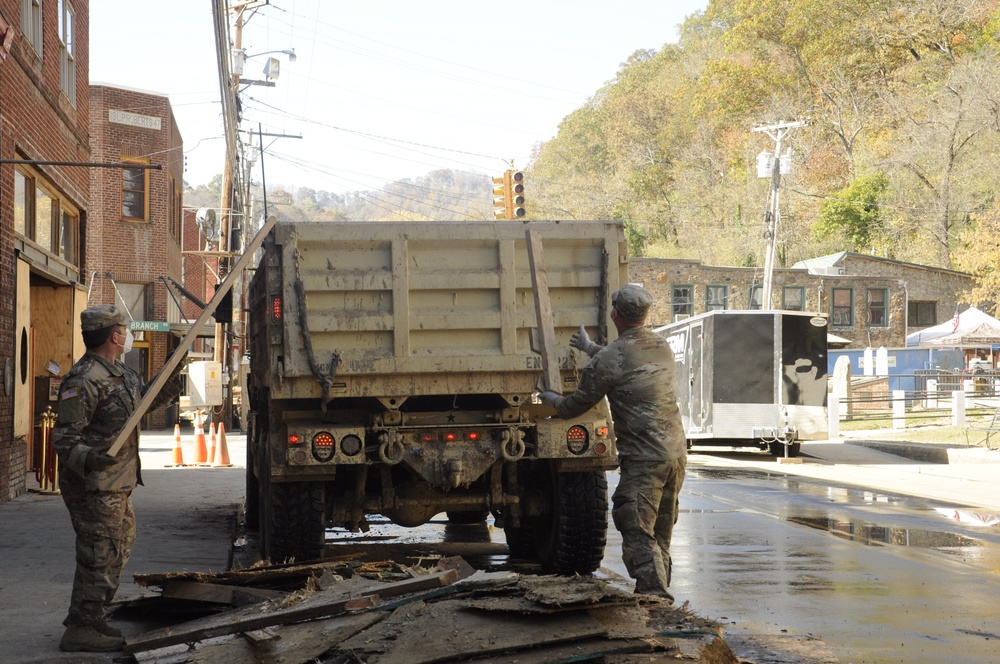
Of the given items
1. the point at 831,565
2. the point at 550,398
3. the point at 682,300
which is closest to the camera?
the point at 550,398

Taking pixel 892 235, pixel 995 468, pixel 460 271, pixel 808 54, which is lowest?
pixel 995 468

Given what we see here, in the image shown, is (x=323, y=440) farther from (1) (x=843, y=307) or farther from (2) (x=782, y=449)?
(1) (x=843, y=307)

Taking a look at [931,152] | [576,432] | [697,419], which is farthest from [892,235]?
[576,432]

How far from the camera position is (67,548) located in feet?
34.4

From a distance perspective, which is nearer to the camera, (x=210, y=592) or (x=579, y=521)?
(x=210, y=592)

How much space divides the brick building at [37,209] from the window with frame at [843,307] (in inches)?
1554

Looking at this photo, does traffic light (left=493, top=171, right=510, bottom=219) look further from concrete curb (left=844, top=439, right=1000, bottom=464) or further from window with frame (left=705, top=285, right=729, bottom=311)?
window with frame (left=705, top=285, right=729, bottom=311)

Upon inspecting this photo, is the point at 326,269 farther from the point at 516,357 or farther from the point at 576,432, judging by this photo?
the point at 576,432

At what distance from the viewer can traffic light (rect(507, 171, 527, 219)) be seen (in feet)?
79.7

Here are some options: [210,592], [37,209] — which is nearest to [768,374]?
[37,209]

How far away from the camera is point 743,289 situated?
5194 cm

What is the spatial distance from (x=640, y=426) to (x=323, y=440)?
8.17ft

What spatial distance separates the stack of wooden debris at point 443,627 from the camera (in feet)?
17.9

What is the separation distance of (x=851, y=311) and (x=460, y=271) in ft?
154
